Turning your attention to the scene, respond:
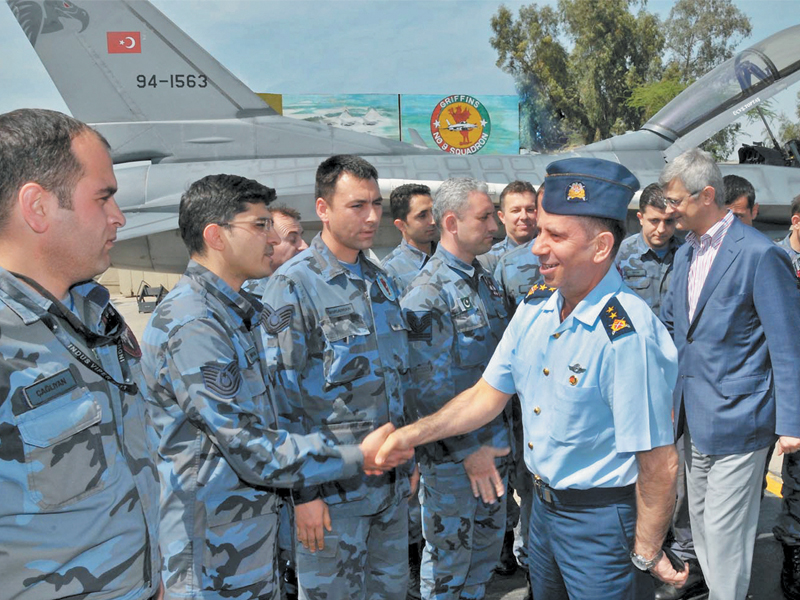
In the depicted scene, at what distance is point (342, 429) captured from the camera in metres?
2.49

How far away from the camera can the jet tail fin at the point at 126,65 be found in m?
9.10

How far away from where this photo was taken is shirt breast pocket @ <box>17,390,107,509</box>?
1241 mm

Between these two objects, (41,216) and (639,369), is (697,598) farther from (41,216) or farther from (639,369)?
(41,216)

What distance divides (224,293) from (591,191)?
1.26 m

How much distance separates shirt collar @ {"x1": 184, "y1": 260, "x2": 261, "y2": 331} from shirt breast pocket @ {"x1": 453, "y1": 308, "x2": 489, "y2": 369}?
1.17 metres

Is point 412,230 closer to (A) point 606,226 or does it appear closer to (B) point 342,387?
(B) point 342,387

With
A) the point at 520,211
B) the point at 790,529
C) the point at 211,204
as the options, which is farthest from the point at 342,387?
the point at 790,529

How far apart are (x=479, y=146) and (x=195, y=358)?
29.9 m

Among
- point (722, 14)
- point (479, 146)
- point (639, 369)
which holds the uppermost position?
point (722, 14)

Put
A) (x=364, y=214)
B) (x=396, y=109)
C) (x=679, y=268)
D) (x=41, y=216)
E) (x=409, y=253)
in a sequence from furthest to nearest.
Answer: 1. (x=396, y=109)
2. (x=409, y=253)
3. (x=679, y=268)
4. (x=364, y=214)
5. (x=41, y=216)

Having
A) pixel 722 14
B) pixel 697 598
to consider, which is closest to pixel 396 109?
pixel 722 14

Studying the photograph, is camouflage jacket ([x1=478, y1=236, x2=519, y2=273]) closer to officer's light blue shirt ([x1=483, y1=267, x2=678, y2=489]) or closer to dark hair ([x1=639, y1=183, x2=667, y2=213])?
dark hair ([x1=639, y1=183, x2=667, y2=213])

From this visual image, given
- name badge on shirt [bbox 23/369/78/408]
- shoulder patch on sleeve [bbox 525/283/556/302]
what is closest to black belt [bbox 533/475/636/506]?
shoulder patch on sleeve [bbox 525/283/556/302]

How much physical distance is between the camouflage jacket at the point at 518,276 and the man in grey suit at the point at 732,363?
860mm
